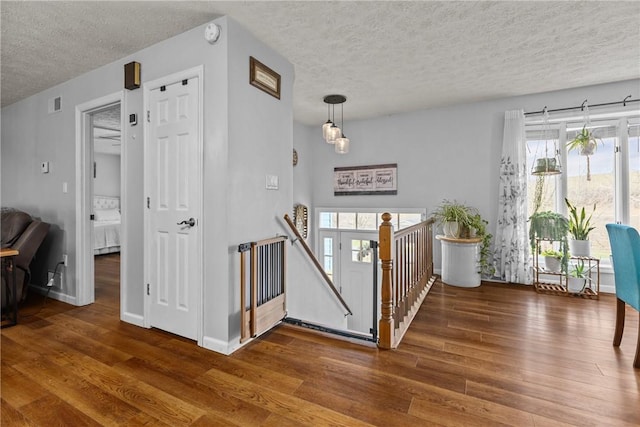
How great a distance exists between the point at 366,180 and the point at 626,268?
11.1ft

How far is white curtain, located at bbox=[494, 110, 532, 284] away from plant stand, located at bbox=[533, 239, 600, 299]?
15 centimetres

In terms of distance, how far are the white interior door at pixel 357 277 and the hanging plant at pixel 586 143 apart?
9.21 feet

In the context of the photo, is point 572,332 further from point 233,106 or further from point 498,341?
point 233,106

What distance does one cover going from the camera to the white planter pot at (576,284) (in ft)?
11.0

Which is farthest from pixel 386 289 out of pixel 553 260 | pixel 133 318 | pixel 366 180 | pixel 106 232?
pixel 106 232

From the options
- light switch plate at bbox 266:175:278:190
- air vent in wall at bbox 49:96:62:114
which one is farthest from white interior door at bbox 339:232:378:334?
air vent in wall at bbox 49:96:62:114

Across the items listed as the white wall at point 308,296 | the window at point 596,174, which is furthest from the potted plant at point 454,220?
the white wall at point 308,296

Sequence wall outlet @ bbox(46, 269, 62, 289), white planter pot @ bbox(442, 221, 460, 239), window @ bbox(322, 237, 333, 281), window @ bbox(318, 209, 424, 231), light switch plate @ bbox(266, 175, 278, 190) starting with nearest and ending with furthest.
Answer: light switch plate @ bbox(266, 175, 278, 190) < wall outlet @ bbox(46, 269, 62, 289) < white planter pot @ bbox(442, 221, 460, 239) < window @ bbox(318, 209, 424, 231) < window @ bbox(322, 237, 333, 281)

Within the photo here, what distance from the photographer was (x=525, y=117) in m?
3.80

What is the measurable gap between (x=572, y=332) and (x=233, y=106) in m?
3.27

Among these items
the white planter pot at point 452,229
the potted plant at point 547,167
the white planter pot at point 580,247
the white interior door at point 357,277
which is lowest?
the white interior door at point 357,277

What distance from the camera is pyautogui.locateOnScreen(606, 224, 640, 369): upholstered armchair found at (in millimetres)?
1869

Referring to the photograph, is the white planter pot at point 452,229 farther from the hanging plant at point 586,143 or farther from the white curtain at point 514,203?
the hanging plant at point 586,143

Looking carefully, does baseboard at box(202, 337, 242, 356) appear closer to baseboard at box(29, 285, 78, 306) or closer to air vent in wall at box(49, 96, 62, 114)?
baseboard at box(29, 285, 78, 306)
